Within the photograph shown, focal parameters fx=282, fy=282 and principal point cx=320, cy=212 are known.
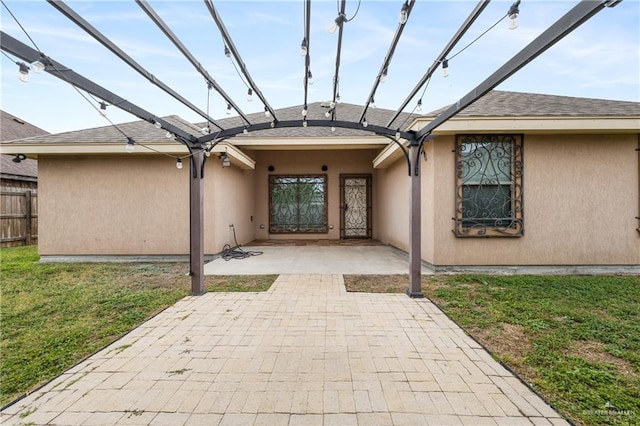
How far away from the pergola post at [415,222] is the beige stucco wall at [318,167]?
5.90 meters

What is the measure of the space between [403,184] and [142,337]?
5.93 m

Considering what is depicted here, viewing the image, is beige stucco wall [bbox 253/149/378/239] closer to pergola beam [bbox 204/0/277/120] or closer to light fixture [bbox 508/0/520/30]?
pergola beam [bbox 204/0/277/120]

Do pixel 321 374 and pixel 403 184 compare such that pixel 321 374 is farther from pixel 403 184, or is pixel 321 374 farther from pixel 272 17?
pixel 403 184

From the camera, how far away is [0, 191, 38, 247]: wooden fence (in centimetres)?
865

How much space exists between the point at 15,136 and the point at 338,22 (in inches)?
646

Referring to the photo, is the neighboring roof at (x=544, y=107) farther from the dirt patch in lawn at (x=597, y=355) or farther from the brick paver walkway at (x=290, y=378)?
the brick paver walkway at (x=290, y=378)

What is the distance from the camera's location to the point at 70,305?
3727 millimetres

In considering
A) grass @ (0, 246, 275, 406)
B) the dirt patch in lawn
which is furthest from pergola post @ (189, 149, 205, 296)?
the dirt patch in lawn

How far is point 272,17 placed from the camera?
3.28 meters

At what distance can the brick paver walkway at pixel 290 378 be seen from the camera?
1.75 meters

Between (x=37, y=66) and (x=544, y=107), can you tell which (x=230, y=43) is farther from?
(x=544, y=107)

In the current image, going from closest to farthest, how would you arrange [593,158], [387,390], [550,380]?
[387,390]
[550,380]
[593,158]

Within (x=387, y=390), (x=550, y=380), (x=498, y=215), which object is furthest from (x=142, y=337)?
(x=498, y=215)

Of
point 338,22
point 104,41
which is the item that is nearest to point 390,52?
point 338,22
